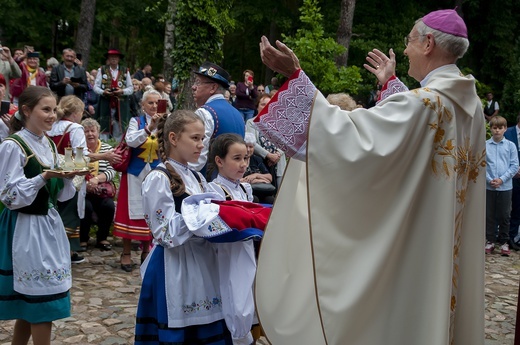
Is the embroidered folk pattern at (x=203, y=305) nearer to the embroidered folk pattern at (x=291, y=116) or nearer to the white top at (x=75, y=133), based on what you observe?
the embroidered folk pattern at (x=291, y=116)

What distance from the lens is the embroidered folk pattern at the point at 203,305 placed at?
3.79 metres

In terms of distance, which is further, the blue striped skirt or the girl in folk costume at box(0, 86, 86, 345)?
the girl in folk costume at box(0, 86, 86, 345)

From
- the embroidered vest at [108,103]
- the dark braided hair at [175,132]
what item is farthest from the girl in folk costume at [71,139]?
the embroidered vest at [108,103]

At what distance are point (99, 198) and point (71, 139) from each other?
5.13 feet

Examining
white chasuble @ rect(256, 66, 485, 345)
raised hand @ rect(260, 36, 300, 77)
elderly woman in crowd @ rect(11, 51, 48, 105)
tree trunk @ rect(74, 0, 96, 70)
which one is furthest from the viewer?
tree trunk @ rect(74, 0, 96, 70)


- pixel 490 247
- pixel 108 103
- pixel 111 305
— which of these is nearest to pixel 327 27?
pixel 108 103

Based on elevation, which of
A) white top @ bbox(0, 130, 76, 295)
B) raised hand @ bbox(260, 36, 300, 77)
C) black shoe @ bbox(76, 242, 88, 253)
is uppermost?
raised hand @ bbox(260, 36, 300, 77)

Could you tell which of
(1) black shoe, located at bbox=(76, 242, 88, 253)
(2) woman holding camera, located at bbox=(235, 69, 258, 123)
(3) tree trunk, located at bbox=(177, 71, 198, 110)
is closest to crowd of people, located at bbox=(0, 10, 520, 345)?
(1) black shoe, located at bbox=(76, 242, 88, 253)

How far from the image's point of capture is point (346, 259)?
10.0 ft

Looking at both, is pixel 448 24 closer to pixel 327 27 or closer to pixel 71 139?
pixel 71 139

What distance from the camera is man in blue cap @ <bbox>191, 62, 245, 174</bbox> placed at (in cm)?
586

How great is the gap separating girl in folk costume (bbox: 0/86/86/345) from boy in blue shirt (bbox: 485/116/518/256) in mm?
7145

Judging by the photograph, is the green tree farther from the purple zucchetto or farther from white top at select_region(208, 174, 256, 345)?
A: the purple zucchetto

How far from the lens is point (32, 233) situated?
4.15 m
